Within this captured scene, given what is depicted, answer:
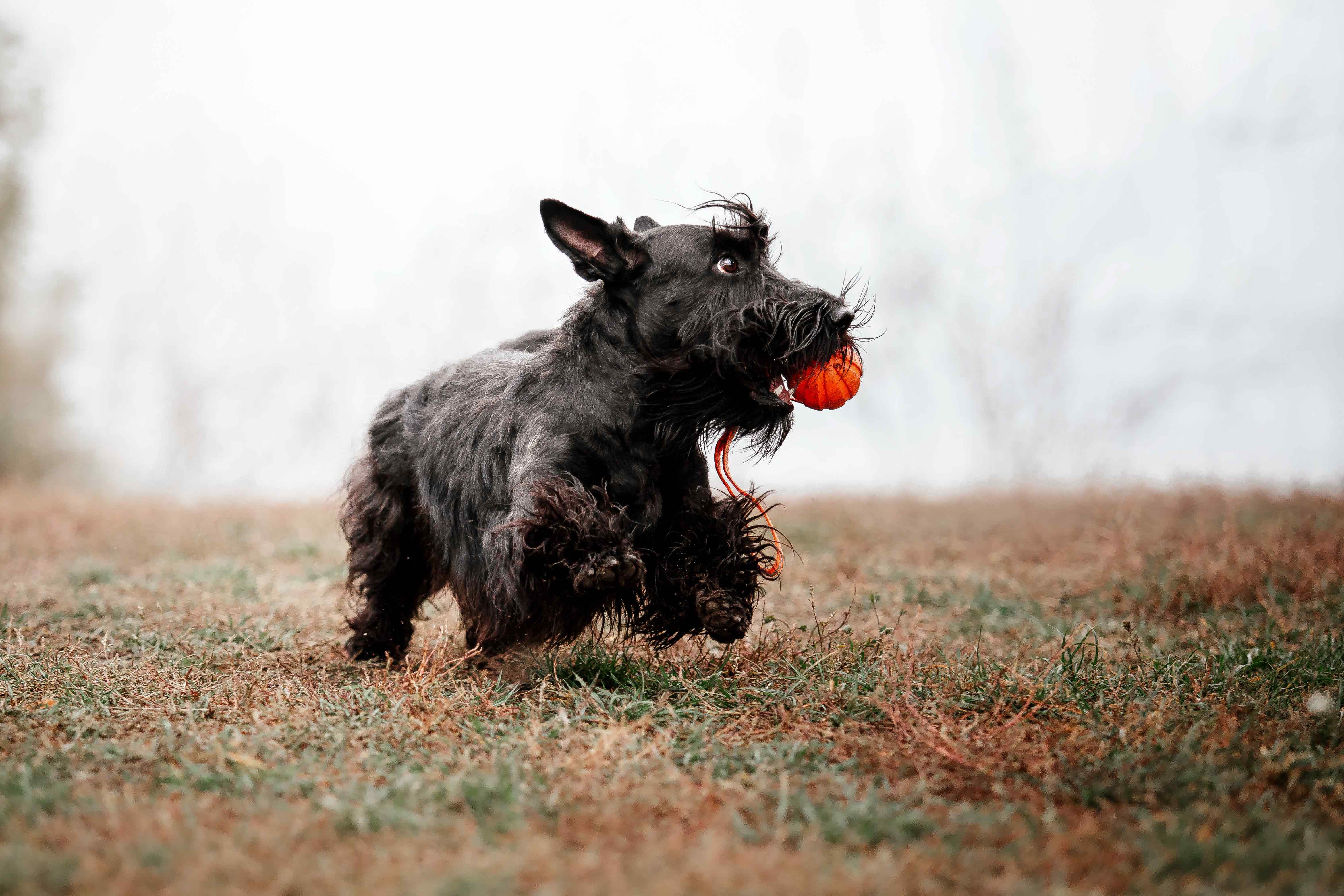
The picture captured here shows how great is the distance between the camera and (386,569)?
446 centimetres

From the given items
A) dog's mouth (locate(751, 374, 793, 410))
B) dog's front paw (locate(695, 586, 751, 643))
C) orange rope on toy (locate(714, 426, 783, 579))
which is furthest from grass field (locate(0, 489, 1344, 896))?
dog's mouth (locate(751, 374, 793, 410))

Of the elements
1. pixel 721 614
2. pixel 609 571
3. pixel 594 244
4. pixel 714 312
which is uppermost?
pixel 594 244

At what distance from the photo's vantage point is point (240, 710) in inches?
126

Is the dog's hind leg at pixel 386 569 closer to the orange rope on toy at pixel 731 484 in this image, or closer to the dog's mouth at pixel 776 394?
the orange rope on toy at pixel 731 484

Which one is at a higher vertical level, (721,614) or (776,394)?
Result: (776,394)

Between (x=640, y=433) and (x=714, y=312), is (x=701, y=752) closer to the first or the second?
(x=640, y=433)

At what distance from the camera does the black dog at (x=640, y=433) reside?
3453 mm

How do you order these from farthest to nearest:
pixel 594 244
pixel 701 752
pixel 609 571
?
pixel 594 244 → pixel 609 571 → pixel 701 752

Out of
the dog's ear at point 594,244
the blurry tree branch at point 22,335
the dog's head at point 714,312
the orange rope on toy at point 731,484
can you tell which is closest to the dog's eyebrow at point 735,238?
the dog's head at point 714,312

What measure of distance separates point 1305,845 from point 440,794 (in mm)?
1943

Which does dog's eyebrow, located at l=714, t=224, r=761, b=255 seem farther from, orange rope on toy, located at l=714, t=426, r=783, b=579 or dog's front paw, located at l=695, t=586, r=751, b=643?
dog's front paw, located at l=695, t=586, r=751, b=643

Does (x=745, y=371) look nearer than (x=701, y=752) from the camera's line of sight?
No

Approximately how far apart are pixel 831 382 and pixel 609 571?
1.06 m

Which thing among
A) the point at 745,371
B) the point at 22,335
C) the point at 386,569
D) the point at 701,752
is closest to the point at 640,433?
the point at 745,371
